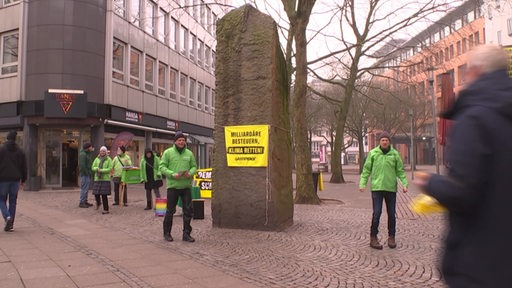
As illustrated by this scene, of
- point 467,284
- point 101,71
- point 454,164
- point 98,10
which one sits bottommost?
point 467,284

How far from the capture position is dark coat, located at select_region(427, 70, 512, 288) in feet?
6.12

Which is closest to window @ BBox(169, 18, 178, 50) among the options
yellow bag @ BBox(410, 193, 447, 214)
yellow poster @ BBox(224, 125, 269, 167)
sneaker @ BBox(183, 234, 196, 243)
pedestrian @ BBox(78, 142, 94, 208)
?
pedestrian @ BBox(78, 142, 94, 208)

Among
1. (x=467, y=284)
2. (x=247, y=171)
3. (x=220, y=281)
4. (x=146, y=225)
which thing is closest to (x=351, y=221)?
(x=247, y=171)

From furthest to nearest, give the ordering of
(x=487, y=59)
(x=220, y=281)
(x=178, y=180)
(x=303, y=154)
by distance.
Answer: (x=303, y=154), (x=178, y=180), (x=220, y=281), (x=487, y=59)

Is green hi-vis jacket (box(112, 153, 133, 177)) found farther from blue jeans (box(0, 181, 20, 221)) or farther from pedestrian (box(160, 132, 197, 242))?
pedestrian (box(160, 132, 197, 242))

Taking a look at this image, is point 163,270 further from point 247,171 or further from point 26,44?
point 26,44

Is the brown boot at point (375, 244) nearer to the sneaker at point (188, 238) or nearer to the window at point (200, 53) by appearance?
the sneaker at point (188, 238)

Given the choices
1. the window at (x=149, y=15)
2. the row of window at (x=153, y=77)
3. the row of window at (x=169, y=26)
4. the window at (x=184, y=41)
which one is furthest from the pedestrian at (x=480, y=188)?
the window at (x=184, y=41)

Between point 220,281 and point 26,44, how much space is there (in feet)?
62.7

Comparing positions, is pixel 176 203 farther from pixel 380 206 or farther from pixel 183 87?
pixel 183 87

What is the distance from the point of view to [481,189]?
1891 millimetres

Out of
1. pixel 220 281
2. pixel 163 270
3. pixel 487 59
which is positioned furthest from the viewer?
pixel 163 270

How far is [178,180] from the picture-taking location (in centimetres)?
745

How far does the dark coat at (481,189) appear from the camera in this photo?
1.86 m
